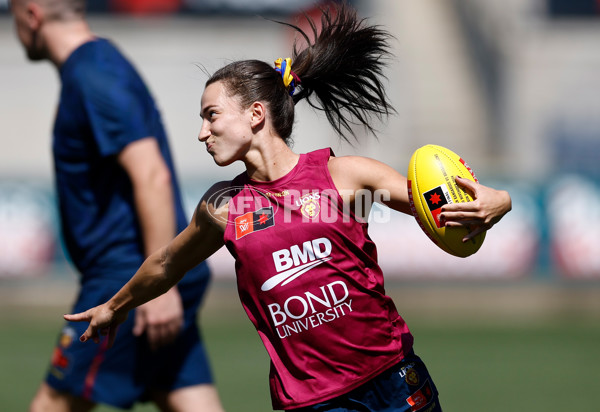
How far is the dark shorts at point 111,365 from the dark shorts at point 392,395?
3.40 feet

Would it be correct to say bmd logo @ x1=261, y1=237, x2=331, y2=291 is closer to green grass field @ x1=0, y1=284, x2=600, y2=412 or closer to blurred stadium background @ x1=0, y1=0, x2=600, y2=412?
blurred stadium background @ x1=0, y1=0, x2=600, y2=412

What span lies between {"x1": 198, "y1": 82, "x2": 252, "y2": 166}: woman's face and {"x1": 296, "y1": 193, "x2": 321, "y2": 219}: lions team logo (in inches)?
10.6

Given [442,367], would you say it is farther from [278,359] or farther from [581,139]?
[581,139]

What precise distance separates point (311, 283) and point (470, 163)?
1182 centimetres

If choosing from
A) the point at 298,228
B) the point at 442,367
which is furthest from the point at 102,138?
the point at 442,367

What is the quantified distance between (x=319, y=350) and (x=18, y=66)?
47.3 feet

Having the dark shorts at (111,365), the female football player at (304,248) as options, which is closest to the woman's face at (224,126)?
the female football player at (304,248)

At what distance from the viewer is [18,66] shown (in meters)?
16.3

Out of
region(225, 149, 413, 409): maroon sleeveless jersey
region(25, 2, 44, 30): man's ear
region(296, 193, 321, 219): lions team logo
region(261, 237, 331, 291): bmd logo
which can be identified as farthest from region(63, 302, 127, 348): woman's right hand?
region(25, 2, 44, 30): man's ear

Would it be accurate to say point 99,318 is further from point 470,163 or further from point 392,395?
point 470,163

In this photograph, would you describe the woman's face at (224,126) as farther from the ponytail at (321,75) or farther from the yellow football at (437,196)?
the yellow football at (437,196)

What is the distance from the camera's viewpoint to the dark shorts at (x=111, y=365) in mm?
3861

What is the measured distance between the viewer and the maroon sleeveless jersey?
3.06m

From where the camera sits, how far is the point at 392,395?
3119 millimetres
